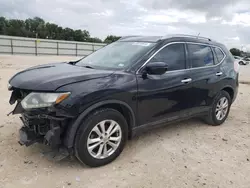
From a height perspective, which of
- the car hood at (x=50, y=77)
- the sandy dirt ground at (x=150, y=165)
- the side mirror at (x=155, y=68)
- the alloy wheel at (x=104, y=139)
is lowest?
the sandy dirt ground at (x=150, y=165)

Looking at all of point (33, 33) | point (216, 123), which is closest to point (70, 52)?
point (216, 123)

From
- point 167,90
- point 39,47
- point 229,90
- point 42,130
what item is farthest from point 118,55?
point 39,47

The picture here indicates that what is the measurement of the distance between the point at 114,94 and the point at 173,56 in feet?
4.48

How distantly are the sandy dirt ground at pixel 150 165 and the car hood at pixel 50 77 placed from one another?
998 mm

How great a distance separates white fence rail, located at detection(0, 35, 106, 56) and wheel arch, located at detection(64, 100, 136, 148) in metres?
19.3

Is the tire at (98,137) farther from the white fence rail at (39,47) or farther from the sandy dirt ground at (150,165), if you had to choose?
the white fence rail at (39,47)

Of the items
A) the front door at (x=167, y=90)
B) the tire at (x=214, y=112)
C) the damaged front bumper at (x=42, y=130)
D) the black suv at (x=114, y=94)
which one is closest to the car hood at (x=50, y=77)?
the black suv at (x=114, y=94)

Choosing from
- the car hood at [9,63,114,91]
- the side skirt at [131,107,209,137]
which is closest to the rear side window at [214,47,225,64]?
the side skirt at [131,107,209,137]

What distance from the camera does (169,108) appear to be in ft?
12.6

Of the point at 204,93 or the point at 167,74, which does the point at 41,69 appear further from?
the point at 204,93

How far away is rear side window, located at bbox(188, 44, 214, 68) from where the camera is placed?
13.9 ft

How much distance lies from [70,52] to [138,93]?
2568 cm

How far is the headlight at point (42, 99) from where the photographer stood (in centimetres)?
274

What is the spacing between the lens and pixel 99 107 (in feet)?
10.0
